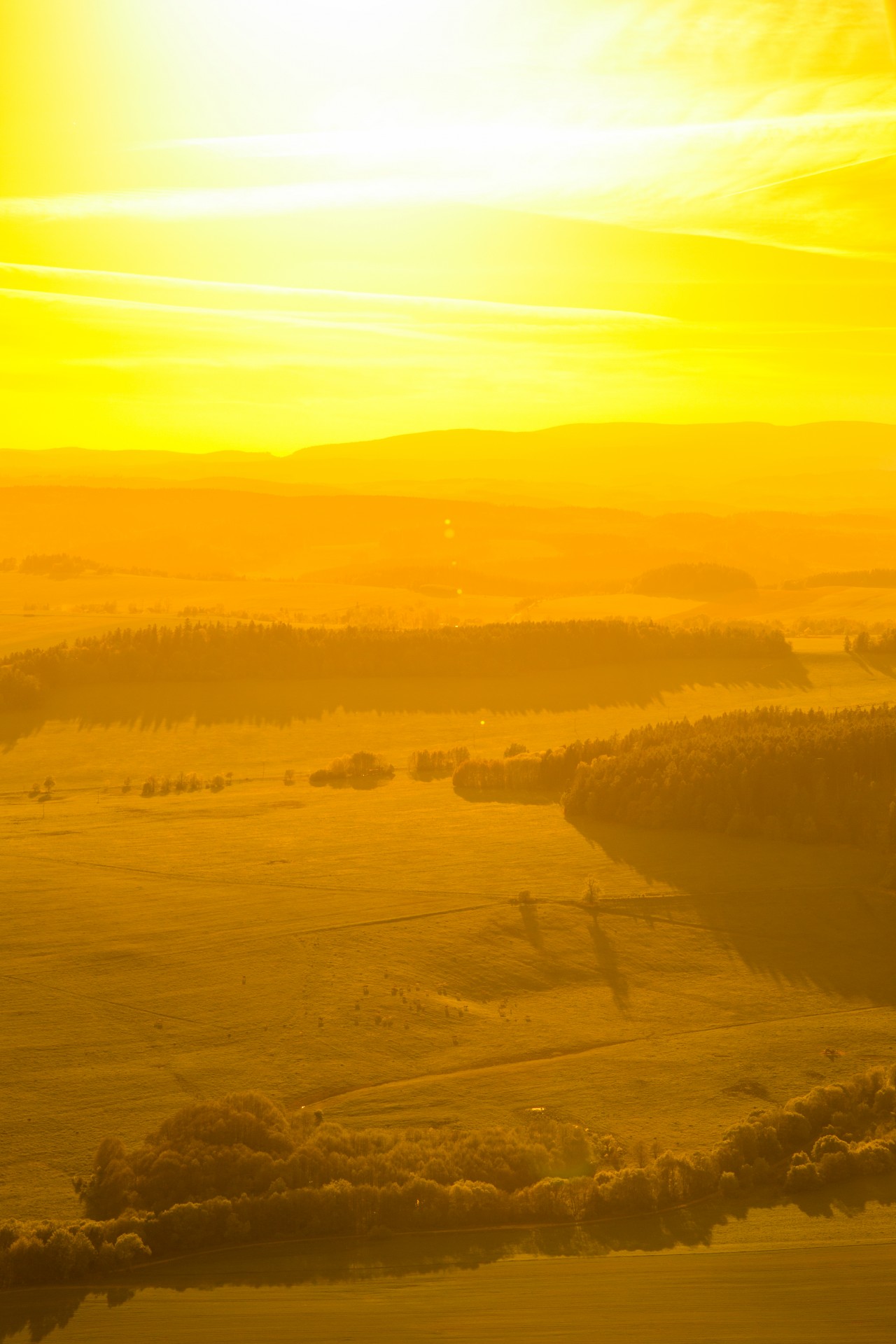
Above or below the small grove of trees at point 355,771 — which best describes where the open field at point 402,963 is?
above

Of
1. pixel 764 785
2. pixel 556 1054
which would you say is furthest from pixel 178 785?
pixel 556 1054

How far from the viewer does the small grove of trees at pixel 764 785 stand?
1877 centimetres

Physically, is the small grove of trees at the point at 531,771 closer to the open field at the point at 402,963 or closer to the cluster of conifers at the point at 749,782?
the cluster of conifers at the point at 749,782

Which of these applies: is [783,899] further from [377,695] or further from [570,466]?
[570,466]

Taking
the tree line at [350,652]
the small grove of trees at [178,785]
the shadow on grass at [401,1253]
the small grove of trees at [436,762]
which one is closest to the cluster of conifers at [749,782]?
the small grove of trees at [436,762]

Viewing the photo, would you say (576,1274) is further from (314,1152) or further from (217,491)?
(217,491)

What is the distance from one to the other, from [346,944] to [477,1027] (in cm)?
226

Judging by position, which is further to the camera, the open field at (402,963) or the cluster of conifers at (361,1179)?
the open field at (402,963)

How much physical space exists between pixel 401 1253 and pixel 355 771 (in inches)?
536

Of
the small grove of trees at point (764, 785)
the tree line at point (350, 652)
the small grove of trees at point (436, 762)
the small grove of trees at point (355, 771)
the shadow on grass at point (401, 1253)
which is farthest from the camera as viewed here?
the tree line at point (350, 652)

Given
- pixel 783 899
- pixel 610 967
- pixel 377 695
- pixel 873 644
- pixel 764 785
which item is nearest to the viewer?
pixel 610 967

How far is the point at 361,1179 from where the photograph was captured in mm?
9891

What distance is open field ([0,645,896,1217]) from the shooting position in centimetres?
1152

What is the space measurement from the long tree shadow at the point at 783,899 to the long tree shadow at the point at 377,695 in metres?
8.46
